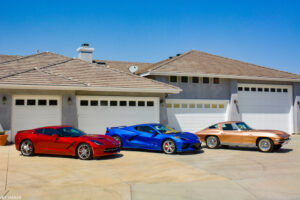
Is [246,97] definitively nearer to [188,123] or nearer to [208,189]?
[188,123]

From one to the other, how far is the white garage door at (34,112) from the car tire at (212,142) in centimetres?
754

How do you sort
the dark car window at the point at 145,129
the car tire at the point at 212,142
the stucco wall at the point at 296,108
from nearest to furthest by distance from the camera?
the dark car window at the point at 145,129, the car tire at the point at 212,142, the stucco wall at the point at 296,108

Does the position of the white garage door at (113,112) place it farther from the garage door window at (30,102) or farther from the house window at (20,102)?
the house window at (20,102)

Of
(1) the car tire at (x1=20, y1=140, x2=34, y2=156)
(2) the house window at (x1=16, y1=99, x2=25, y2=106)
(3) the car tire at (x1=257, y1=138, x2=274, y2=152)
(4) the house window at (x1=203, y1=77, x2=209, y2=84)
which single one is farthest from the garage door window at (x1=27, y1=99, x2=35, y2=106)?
(3) the car tire at (x1=257, y1=138, x2=274, y2=152)

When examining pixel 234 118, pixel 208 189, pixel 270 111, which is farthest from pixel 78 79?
pixel 270 111

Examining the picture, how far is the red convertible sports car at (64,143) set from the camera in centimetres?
1124

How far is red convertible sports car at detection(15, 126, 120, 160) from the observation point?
1124 centimetres

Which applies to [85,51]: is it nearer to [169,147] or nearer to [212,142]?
[212,142]

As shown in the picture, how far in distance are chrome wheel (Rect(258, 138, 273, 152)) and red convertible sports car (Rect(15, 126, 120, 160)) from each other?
233 inches

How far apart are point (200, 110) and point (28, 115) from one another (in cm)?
1038

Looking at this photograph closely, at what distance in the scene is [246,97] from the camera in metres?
22.3

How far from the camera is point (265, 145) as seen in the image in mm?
13492

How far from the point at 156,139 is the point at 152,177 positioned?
4.65 metres

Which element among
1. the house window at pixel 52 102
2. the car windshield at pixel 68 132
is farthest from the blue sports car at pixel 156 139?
the house window at pixel 52 102
